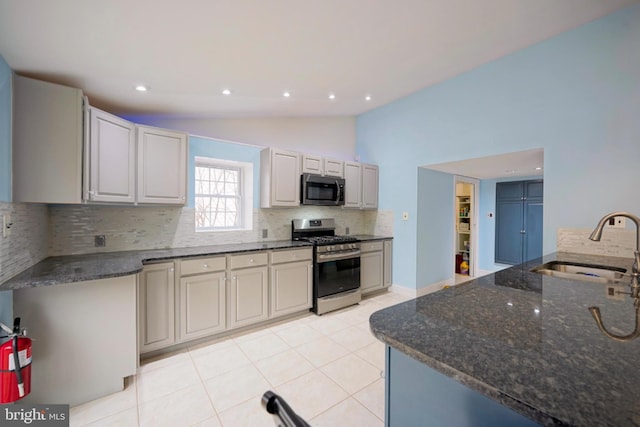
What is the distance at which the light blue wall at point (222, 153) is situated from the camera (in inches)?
123

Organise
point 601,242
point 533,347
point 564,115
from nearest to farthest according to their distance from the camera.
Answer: point 533,347
point 601,242
point 564,115

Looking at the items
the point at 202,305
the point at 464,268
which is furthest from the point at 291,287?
the point at 464,268

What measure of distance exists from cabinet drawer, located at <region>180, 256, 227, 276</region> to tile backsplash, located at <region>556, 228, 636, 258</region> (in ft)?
11.3

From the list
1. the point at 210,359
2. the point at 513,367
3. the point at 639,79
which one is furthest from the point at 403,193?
the point at 513,367

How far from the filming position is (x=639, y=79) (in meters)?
2.31

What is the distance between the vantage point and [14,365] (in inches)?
58.1

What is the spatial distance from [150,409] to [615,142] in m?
4.38

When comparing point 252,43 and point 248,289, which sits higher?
point 252,43

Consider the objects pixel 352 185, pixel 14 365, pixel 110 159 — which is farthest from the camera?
pixel 352 185

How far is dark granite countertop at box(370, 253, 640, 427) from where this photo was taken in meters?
0.50

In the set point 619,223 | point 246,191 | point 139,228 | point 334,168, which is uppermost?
point 334,168

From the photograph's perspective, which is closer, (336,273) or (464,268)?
(336,273)

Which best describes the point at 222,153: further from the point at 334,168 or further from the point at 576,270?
the point at 576,270

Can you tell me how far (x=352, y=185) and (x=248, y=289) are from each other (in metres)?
2.31
